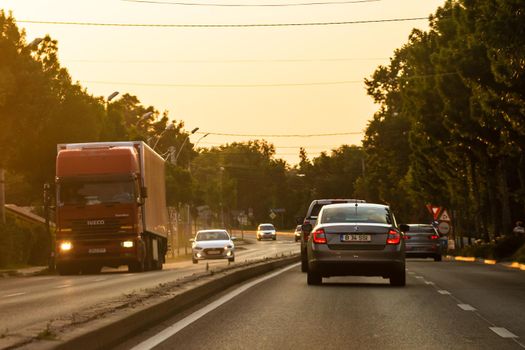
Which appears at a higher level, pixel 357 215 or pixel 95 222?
pixel 95 222

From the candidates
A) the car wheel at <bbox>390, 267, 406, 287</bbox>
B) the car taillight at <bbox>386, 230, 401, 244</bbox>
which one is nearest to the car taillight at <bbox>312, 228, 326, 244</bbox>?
the car taillight at <bbox>386, 230, 401, 244</bbox>

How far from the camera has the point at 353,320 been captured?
14805 mm

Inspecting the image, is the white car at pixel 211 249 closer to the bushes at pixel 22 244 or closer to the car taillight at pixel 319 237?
the bushes at pixel 22 244

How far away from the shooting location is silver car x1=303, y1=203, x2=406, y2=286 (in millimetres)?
22172

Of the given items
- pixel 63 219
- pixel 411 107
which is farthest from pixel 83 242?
pixel 411 107

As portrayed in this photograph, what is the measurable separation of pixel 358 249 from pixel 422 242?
2634 cm

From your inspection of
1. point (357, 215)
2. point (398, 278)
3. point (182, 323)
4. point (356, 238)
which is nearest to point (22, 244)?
point (357, 215)

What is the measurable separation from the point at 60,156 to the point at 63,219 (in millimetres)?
1807

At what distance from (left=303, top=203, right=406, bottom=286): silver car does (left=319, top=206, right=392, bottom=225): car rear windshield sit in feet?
0.06

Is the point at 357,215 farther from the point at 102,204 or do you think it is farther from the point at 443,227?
the point at 443,227

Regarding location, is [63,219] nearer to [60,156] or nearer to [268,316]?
[60,156]

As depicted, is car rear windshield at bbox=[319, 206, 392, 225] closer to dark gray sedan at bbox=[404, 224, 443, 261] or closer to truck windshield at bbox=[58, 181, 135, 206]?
truck windshield at bbox=[58, 181, 135, 206]

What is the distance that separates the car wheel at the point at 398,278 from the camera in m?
22.6

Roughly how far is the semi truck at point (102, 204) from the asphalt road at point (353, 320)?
43.8 ft
